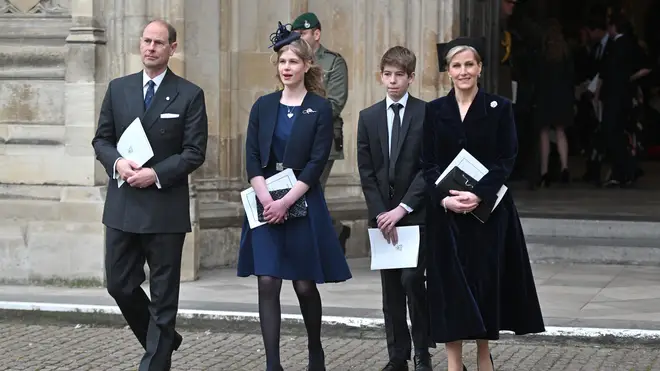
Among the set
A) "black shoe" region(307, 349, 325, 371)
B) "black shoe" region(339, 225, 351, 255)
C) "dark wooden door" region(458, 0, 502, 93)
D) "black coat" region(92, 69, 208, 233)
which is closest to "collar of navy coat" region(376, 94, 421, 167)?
"black coat" region(92, 69, 208, 233)

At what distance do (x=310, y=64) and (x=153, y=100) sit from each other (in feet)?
2.83

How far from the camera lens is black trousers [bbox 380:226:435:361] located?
7.80 m

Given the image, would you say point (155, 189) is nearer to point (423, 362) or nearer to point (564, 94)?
point (423, 362)

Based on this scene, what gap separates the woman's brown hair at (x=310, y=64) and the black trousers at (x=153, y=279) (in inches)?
42.3

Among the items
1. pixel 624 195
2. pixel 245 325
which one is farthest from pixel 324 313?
pixel 624 195

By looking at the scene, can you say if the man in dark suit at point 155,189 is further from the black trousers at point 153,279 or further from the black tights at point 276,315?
the black tights at point 276,315

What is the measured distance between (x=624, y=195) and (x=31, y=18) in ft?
23.4

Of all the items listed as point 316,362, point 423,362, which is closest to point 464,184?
point 423,362

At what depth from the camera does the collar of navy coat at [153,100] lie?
294 inches

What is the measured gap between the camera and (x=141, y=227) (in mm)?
7395

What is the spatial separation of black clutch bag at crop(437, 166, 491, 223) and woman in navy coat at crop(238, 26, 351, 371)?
0.79 metres

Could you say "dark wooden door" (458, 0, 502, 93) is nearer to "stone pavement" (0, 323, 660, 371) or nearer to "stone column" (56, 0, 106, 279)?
"stone column" (56, 0, 106, 279)

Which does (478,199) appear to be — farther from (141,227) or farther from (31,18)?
(31,18)

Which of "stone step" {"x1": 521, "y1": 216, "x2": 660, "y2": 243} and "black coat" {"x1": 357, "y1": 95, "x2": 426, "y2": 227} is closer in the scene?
"black coat" {"x1": 357, "y1": 95, "x2": 426, "y2": 227}
